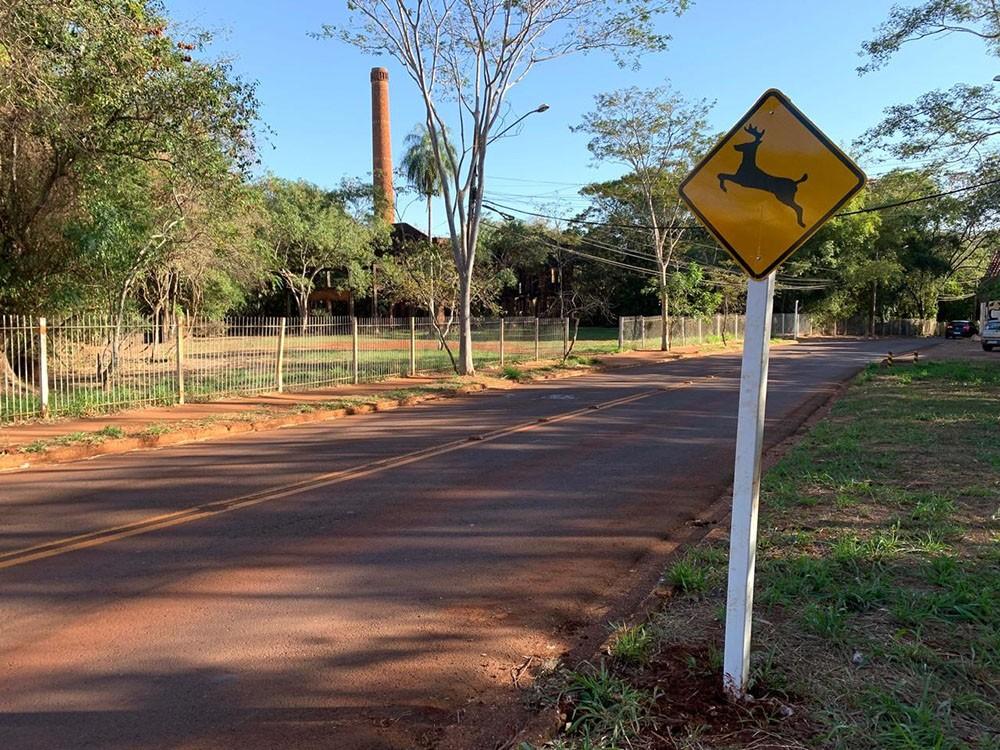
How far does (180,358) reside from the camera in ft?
46.1

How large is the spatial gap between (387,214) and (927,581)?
5261 centimetres

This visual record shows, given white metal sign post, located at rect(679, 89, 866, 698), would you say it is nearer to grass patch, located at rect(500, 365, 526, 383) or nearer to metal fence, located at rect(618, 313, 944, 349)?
grass patch, located at rect(500, 365, 526, 383)

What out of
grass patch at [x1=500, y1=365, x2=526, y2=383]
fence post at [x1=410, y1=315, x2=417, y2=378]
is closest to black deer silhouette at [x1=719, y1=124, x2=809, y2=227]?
fence post at [x1=410, y1=315, x2=417, y2=378]

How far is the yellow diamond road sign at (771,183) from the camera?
2910mm

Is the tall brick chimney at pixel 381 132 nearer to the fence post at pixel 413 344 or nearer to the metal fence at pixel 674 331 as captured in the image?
the metal fence at pixel 674 331

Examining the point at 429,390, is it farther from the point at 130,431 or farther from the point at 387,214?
the point at 387,214

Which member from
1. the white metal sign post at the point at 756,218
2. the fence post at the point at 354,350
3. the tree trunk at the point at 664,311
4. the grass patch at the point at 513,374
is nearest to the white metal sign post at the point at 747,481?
the white metal sign post at the point at 756,218

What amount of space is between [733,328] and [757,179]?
47.5 metres

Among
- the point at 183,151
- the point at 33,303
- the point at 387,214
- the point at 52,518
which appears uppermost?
the point at 387,214

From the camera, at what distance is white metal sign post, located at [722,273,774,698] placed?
300 centimetres

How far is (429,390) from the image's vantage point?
17.5 metres

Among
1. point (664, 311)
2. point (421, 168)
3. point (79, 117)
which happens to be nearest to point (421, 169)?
point (421, 168)

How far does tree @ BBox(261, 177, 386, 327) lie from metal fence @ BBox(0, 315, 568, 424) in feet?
74.8

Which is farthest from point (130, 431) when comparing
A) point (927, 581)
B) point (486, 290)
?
point (486, 290)
